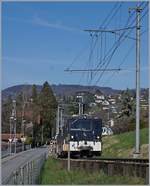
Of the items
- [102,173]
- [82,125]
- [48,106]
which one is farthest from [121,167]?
[48,106]

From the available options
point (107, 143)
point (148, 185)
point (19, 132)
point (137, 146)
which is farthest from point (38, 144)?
point (148, 185)

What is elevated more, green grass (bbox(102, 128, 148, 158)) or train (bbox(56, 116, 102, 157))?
train (bbox(56, 116, 102, 157))

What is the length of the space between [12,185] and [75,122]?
82.2 ft

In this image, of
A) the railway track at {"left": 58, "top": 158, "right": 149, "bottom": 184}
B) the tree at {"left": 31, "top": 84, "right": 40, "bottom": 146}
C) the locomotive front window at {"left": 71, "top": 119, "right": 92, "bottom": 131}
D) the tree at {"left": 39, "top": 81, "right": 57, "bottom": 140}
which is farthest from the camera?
the tree at {"left": 39, "top": 81, "right": 57, "bottom": 140}

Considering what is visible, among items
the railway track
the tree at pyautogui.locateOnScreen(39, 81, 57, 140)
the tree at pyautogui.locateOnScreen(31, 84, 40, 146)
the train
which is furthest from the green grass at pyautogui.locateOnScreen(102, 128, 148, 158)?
the tree at pyautogui.locateOnScreen(39, 81, 57, 140)

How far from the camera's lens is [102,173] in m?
27.6

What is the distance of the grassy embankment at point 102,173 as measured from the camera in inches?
953

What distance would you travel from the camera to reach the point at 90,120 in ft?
135

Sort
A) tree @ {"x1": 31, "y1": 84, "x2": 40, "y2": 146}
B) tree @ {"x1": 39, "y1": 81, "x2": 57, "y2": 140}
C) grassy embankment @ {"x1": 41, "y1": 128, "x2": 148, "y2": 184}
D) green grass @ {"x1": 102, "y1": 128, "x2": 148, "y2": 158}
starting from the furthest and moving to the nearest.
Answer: tree @ {"x1": 39, "y1": 81, "x2": 57, "y2": 140}, tree @ {"x1": 31, "y1": 84, "x2": 40, "y2": 146}, green grass @ {"x1": 102, "y1": 128, "x2": 148, "y2": 158}, grassy embankment @ {"x1": 41, "y1": 128, "x2": 148, "y2": 184}

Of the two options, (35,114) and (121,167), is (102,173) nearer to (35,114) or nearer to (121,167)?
(121,167)

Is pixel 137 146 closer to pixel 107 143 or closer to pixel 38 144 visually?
pixel 107 143

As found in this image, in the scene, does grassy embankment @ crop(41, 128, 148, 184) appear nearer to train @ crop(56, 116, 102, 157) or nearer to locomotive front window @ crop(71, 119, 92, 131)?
train @ crop(56, 116, 102, 157)

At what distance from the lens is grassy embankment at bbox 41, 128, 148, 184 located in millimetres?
24203

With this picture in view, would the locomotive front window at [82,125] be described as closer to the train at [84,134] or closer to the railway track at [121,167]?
the train at [84,134]
